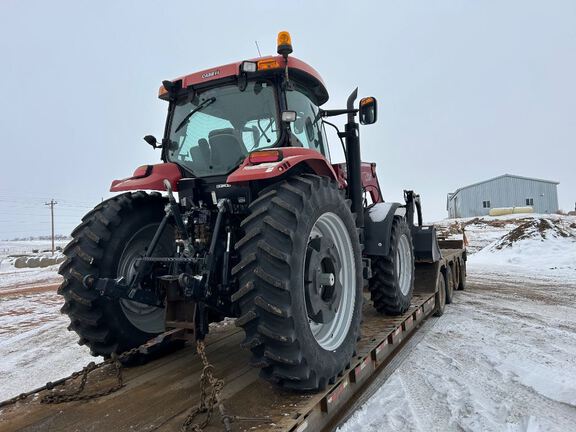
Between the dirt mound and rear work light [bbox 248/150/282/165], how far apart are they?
55.2ft

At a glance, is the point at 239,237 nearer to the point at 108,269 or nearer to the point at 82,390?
the point at 108,269

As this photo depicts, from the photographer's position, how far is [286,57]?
3574mm

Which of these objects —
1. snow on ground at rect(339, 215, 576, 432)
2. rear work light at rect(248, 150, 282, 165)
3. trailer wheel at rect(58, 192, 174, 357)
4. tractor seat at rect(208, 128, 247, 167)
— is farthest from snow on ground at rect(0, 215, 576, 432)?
tractor seat at rect(208, 128, 247, 167)

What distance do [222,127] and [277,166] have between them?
126cm

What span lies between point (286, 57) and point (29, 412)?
321cm

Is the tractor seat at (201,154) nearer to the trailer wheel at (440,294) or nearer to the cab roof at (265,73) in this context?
the cab roof at (265,73)

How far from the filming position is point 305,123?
13.5ft

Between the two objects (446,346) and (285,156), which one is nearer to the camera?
(285,156)

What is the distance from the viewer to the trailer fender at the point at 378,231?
489 cm

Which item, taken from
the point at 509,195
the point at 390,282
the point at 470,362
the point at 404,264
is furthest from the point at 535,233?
the point at 509,195

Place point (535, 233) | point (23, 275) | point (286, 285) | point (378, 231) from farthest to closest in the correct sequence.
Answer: point (23, 275), point (535, 233), point (378, 231), point (286, 285)

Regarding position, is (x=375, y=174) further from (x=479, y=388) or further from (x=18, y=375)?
(x=18, y=375)

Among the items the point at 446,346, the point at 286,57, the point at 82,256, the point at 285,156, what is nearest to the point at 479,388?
the point at 446,346

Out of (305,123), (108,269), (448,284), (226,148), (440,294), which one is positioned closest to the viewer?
(108,269)
